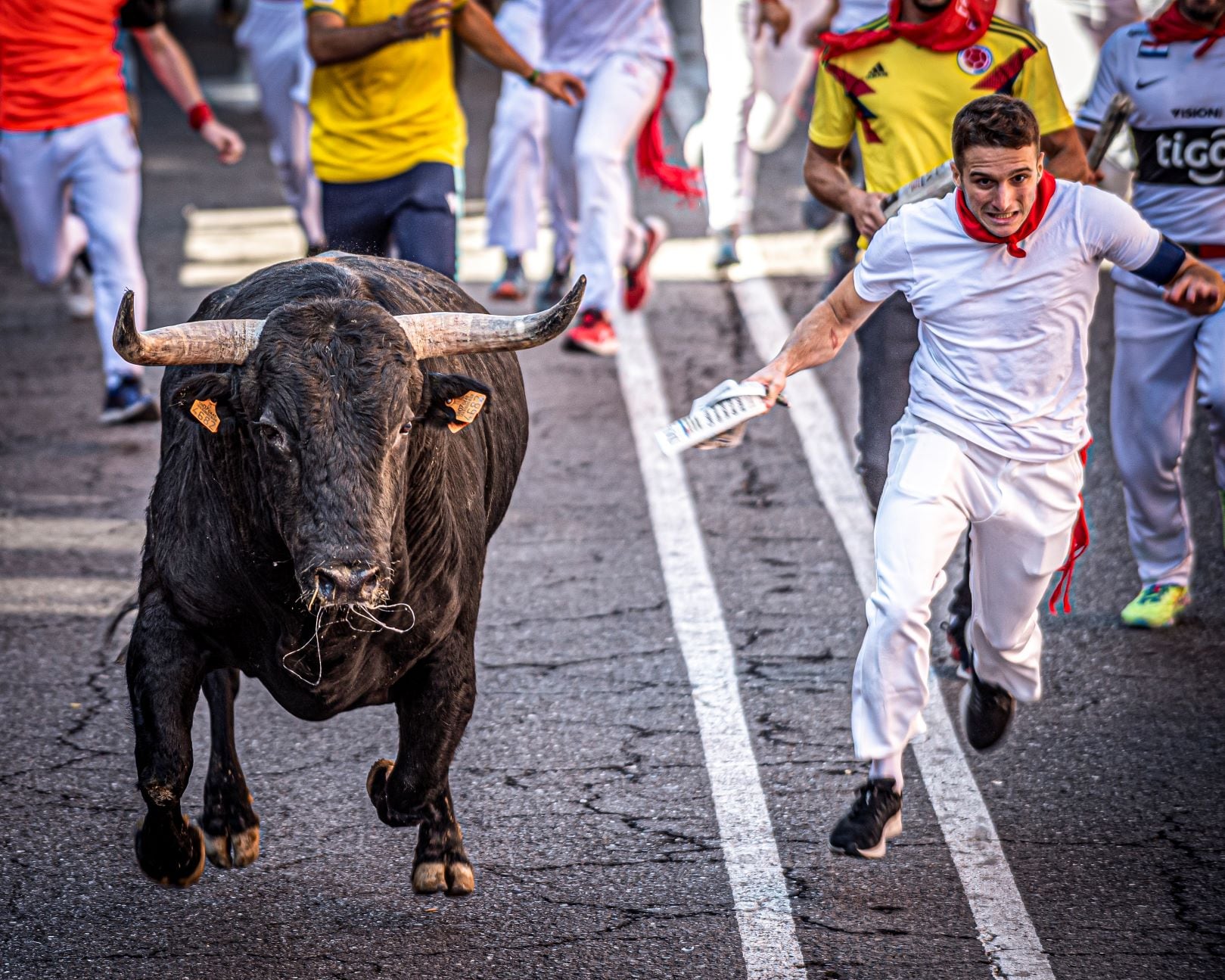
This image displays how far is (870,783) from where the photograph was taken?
5.04 m

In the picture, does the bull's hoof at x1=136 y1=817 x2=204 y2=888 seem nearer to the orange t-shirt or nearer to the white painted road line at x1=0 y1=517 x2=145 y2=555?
the white painted road line at x1=0 y1=517 x2=145 y2=555

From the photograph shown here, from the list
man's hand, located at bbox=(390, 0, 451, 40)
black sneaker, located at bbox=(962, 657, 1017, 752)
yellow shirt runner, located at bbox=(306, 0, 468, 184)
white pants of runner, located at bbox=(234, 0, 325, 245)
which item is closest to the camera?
black sneaker, located at bbox=(962, 657, 1017, 752)

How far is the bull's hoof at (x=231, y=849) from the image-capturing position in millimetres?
5359

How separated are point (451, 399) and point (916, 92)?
2548mm

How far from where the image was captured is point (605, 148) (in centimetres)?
1038

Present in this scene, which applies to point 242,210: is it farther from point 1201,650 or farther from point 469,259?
point 1201,650

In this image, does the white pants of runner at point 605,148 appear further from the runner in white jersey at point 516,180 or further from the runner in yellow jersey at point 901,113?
the runner in yellow jersey at point 901,113

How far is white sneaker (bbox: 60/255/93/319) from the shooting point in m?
11.9

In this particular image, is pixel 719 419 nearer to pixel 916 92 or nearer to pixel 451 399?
pixel 451 399

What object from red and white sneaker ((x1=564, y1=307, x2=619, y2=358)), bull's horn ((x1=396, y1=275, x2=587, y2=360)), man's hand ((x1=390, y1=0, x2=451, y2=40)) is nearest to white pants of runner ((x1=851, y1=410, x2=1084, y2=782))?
bull's horn ((x1=396, y1=275, x2=587, y2=360))

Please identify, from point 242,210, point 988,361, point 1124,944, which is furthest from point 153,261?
point 1124,944

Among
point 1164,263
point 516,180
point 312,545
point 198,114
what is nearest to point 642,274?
point 516,180

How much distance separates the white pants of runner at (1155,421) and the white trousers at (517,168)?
503 cm

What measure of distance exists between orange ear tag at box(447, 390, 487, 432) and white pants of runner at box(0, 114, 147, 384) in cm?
501
